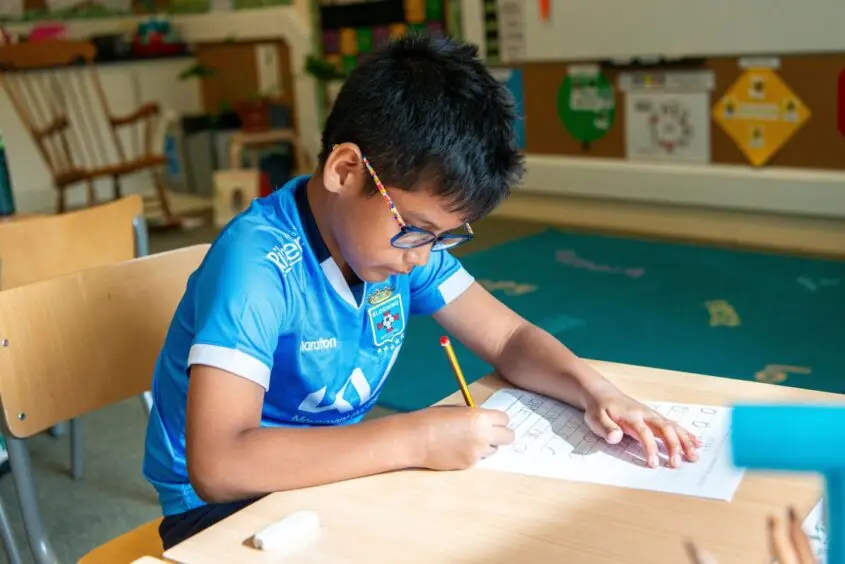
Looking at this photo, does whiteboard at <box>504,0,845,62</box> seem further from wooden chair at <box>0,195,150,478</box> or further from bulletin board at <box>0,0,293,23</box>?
wooden chair at <box>0,195,150,478</box>

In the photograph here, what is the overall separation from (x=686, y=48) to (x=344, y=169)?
3.07 metres

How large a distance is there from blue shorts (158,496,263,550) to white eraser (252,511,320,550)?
11.1 inches

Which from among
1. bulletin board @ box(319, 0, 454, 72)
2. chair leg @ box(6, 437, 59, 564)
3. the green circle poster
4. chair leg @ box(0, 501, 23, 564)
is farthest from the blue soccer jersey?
bulletin board @ box(319, 0, 454, 72)

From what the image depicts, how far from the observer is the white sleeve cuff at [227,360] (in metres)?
0.87

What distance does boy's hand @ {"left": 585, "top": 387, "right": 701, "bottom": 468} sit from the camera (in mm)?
856

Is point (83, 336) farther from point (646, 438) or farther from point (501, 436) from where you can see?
point (646, 438)

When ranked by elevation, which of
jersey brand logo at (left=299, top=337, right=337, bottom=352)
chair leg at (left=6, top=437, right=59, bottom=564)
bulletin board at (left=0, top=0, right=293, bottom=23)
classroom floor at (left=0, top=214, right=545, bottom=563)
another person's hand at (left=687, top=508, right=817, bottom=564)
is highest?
bulletin board at (left=0, top=0, right=293, bottom=23)

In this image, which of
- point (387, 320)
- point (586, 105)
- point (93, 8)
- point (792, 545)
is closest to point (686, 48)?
point (586, 105)

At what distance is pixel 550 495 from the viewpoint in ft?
2.59

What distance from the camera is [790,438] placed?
297 mm

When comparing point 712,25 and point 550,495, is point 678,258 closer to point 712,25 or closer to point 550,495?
point 712,25

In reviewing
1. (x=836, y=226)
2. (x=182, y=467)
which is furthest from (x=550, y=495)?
(x=836, y=226)

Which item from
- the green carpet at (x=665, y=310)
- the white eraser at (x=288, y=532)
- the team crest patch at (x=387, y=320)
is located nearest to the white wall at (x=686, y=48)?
the green carpet at (x=665, y=310)

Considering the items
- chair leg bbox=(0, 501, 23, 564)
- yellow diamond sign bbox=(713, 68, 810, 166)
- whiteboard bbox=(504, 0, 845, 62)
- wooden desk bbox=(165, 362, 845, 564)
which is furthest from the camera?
yellow diamond sign bbox=(713, 68, 810, 166)
